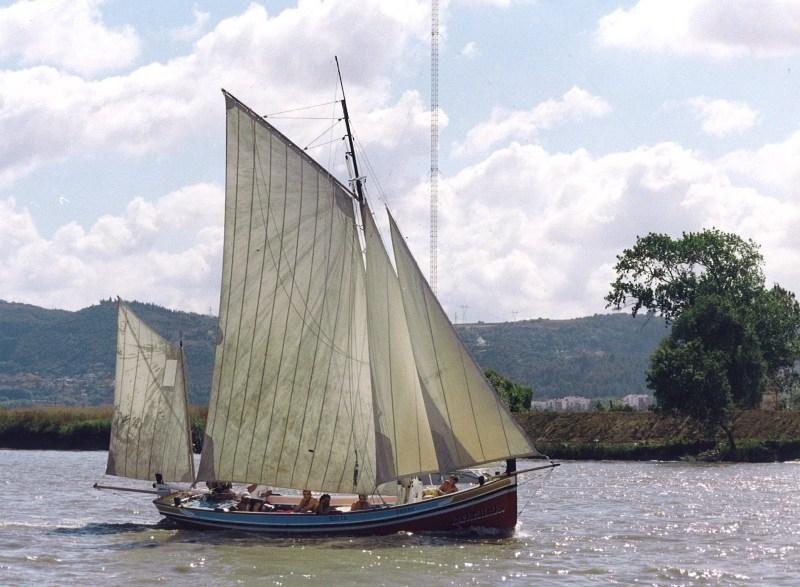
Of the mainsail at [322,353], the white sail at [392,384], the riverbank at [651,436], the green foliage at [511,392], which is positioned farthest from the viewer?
the green foliage at [511,392]

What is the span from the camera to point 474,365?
42406 millimetres

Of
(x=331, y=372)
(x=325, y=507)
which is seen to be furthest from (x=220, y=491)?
(x=331, y=372)

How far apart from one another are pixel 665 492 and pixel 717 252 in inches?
2644

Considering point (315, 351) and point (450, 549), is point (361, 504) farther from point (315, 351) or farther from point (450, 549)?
point (315, 351)

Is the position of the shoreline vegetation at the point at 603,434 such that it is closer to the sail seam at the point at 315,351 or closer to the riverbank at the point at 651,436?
the riverbank at the point at 651,436

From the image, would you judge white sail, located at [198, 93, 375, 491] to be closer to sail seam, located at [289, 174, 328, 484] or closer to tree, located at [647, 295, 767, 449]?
sail seam, located at [289, 174, 328, 484]

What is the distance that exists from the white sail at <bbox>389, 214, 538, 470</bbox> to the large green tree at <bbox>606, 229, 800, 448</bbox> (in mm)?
60972

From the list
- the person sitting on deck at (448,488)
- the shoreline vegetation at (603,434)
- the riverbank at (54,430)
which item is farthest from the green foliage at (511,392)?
the person sitting on deck at (448,488)

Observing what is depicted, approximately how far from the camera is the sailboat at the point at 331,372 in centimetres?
4262

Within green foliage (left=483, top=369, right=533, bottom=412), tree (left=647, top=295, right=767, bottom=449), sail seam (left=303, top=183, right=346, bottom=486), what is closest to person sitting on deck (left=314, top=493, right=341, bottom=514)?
sail seam (left=303, top=183, right=346, bottom=486)

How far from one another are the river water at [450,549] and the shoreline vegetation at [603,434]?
38.8 m

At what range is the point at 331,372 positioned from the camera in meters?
44.0

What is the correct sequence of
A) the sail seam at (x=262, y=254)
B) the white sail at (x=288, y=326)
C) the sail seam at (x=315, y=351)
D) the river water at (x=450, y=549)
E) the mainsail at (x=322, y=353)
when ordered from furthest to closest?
the sail seam at (x=262, y=254), the sail seam at (x=315, y=351), the white sail at (x=288, y=326), the mainsail at (x=322, y=353), the river water at (x=450, y=549)

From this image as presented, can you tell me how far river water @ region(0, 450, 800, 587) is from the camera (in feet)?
118
